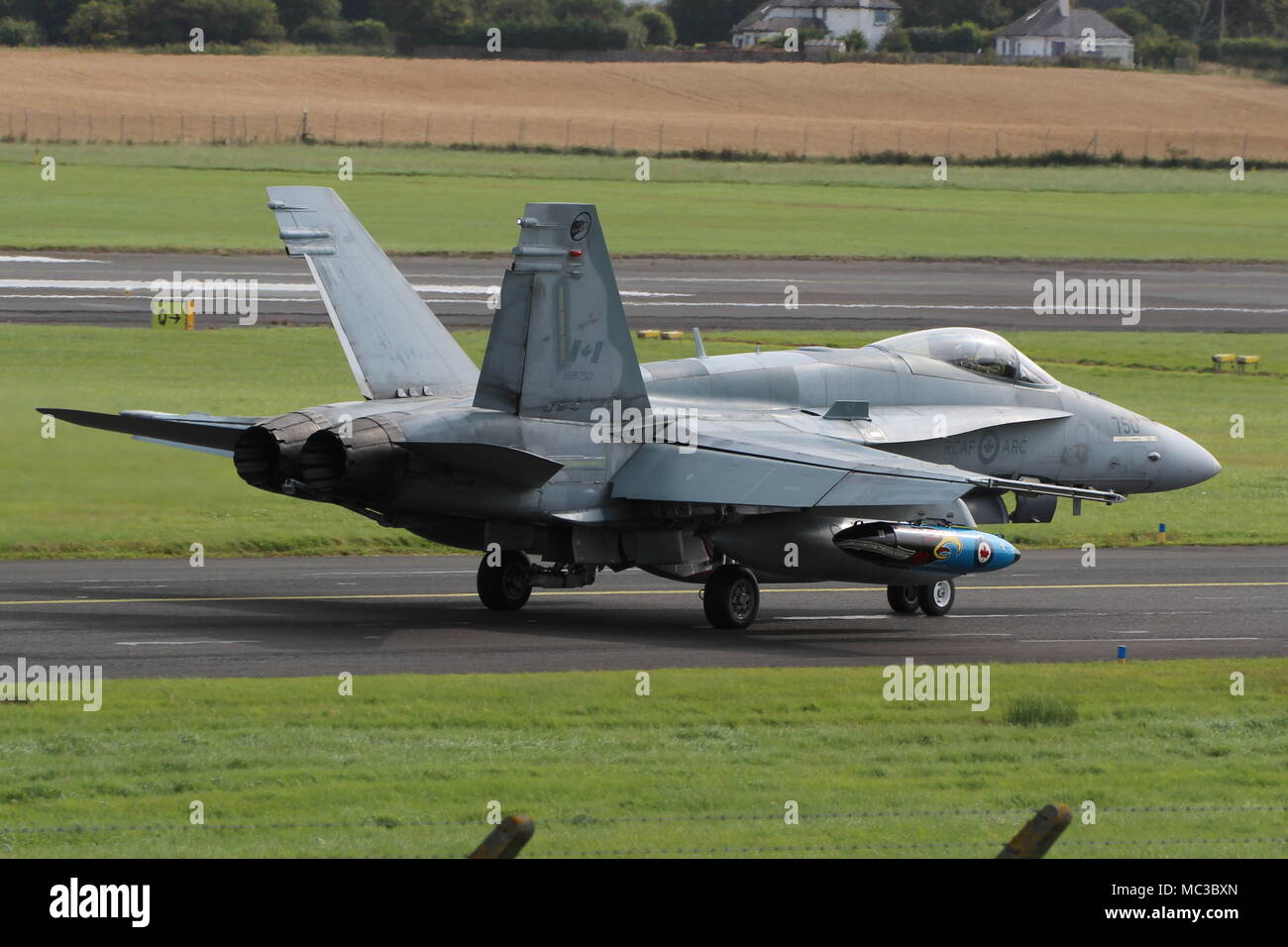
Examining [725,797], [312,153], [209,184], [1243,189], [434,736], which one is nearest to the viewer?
[725,797]

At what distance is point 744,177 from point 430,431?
8051 centimetres

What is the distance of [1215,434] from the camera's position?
4269 cm

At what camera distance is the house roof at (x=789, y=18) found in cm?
18638

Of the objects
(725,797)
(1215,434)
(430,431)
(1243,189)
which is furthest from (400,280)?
(1243,189)

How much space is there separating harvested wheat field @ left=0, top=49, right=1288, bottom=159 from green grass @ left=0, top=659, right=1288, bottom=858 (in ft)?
292

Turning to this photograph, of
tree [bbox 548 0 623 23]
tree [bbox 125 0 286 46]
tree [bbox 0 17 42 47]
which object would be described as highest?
tree [bbox 548 0 623 23]

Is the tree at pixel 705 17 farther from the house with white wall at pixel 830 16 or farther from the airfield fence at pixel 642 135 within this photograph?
the airfield fence at pixel 642 135

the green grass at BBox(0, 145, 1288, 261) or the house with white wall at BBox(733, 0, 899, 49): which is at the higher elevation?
the house with white wall at BBox(733, 0, 899, 49)

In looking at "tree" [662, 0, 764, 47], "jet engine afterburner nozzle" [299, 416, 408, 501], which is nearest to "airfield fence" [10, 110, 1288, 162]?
"tree" [662, 0, 764, 47]

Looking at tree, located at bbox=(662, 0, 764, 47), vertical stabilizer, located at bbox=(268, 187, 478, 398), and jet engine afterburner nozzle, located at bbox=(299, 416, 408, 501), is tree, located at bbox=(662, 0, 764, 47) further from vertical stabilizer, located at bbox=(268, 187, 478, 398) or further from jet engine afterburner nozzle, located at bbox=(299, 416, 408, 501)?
jet engine afterburner nozzle, located at bbox=(299, 416, 408, 501)

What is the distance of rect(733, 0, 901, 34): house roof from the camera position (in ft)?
611

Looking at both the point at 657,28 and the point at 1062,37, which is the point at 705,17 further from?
the point at 1062,37

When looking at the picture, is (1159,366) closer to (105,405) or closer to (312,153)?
(105,405)

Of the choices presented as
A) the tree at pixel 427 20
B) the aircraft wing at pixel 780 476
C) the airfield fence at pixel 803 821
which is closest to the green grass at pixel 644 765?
the airfield fence at pixel 803 821
